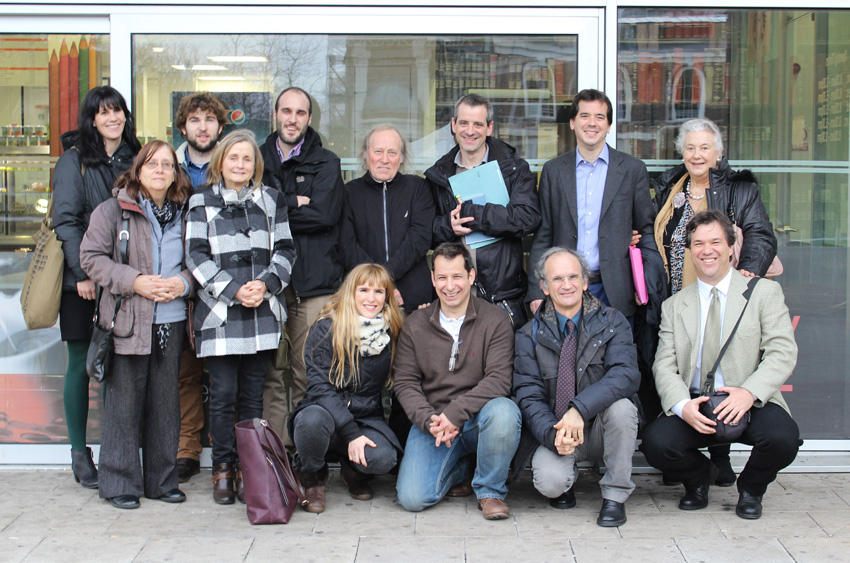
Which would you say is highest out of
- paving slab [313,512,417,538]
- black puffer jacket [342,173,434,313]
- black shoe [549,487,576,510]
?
black puffer jacket [342,173,434,313]

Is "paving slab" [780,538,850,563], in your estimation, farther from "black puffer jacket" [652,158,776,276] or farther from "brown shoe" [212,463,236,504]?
"brown shoe" [212,463,236,504]

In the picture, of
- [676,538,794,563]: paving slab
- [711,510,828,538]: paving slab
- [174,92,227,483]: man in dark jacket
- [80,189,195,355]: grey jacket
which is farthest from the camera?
[174,92,227,483]: man in dark jacket

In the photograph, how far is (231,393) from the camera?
181 inches

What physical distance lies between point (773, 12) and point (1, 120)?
4.39 m

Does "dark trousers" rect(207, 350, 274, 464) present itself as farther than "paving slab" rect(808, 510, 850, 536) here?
Yes

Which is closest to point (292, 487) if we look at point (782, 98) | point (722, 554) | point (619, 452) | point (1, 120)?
point (619, 452)

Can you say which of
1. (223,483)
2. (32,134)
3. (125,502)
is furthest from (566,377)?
(32,134)

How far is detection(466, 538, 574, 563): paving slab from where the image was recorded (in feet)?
12.8

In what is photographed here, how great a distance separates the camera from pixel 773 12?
5.28m

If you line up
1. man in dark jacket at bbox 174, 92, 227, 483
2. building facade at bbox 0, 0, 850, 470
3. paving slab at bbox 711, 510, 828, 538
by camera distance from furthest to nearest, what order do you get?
building facade at bbox 0, 0, 850, 470
man in dark jacket at bbox 174, 92, 227, 483
paving slab at bbox 711, 510, 828, 538

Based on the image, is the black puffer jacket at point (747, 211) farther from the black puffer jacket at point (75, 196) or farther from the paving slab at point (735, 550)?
the black puffer jacket at point (75, 196)

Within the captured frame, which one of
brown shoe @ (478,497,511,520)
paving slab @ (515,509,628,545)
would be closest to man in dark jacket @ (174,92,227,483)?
brown shoe @ (478,497,511,520)

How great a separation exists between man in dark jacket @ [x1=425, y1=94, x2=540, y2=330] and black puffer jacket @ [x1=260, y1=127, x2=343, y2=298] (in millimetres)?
536

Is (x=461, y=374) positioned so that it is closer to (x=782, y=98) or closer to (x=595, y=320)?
(x=595, y=320)
